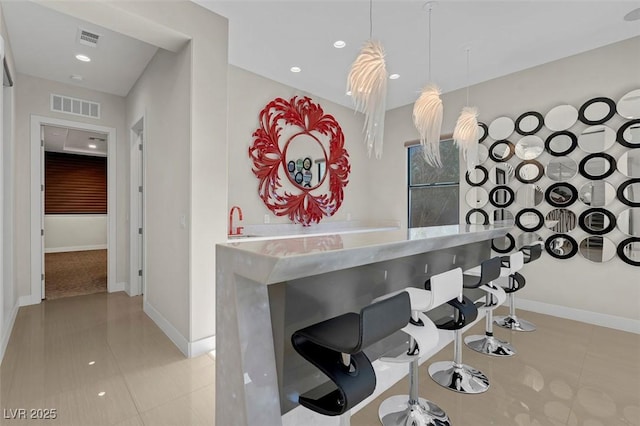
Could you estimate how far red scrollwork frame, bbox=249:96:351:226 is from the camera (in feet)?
13.6

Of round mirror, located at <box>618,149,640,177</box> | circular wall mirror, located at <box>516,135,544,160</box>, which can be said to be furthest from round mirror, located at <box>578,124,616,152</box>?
circular wall mirror, located at <box>516,135,544,160</box>

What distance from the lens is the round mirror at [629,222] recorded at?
3236mm

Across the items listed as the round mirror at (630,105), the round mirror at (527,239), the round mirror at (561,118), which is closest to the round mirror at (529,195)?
the round mirror at (527,239)

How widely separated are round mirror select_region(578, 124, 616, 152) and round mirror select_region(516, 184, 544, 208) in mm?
650

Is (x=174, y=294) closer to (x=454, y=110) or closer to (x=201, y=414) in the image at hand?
(x=201, y=414)

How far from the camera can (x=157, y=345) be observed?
2844 millimetres

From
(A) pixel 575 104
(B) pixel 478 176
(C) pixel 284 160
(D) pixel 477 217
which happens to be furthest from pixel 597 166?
(C) pixel 284 160

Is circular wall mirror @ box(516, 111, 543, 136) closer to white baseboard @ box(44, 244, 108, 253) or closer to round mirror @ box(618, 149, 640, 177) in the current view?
round mirror @ box(618, 149, 640, 177)

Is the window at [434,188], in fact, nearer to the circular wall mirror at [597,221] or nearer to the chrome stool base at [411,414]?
the circular wall mirror at [597,221]

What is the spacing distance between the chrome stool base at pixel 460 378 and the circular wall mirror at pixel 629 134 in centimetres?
305

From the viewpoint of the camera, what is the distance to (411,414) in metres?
1.83

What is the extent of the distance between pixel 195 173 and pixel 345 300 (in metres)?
1.73

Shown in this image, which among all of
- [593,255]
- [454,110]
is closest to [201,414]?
[593,255]

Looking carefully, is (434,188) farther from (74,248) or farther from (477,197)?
(74,248)
